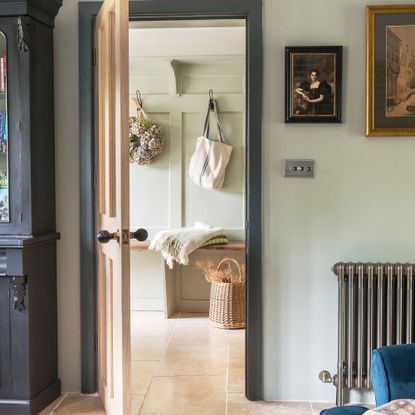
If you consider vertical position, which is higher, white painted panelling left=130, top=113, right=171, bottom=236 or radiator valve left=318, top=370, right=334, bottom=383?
white painted panelling left=130, top=113, right=171, bottom=236

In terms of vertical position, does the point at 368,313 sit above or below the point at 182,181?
below

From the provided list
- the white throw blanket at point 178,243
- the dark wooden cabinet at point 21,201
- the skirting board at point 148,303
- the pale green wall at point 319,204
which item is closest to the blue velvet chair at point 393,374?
the pale green wall at point 319,204

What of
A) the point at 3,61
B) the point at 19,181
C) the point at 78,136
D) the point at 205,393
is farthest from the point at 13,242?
the point at 205,393

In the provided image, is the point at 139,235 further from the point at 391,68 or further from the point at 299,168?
the point at 391,68

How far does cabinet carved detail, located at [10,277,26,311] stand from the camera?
7.85 feet

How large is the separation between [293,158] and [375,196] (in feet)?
1.55

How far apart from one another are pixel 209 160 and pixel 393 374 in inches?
121

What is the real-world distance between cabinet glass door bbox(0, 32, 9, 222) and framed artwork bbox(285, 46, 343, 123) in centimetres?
142

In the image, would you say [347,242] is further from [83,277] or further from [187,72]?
[187,72]

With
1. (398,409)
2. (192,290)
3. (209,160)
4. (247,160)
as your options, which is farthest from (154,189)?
(398,409)

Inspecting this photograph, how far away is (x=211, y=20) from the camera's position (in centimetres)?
264

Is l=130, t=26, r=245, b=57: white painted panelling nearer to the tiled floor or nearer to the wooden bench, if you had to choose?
the wooden bench

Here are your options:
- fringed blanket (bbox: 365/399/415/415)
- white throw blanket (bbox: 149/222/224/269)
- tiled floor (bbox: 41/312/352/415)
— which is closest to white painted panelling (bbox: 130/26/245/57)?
white throw blanket (bbox: 149/222/224/269)

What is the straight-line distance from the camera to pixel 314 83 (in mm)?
2535
